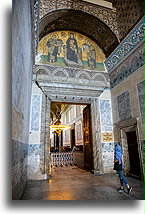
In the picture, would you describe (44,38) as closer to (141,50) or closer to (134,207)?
(141,50)

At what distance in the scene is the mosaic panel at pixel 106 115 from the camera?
5772mm

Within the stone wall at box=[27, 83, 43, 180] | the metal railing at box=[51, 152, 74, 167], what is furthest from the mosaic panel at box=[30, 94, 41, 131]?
the metal railing at box=[51, 152, 74, 167]

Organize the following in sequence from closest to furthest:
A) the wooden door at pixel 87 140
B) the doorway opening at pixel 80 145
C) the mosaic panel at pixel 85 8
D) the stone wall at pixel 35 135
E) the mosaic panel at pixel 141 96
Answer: the mosaic panel at pixel 141 96, the stone wall at pixel 35 135, the mosaic panel at pixel 85 8, the wooden door at pixel 87 140, the doorway opening at pixel 80 145

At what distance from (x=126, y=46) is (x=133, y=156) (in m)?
3.59

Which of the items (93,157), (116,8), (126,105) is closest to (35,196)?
(93,157)

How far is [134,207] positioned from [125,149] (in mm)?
3395

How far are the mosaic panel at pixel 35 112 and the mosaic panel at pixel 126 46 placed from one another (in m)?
3.13

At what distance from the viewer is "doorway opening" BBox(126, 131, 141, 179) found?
14.9 ft

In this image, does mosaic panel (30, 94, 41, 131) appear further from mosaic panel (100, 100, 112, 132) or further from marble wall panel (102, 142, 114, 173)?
marble wall panel (102, 142, 114, 173)

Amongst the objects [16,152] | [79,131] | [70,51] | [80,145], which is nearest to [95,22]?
[70,51]

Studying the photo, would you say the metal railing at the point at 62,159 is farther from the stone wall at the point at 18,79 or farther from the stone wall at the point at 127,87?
the stone wall at the point at 18,79

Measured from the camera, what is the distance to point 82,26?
620 centimetres

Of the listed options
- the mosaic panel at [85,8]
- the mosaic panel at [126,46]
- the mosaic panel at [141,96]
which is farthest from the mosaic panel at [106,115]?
the mosaic panel at [85,8]

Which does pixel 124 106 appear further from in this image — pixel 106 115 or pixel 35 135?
pixel 35 135
